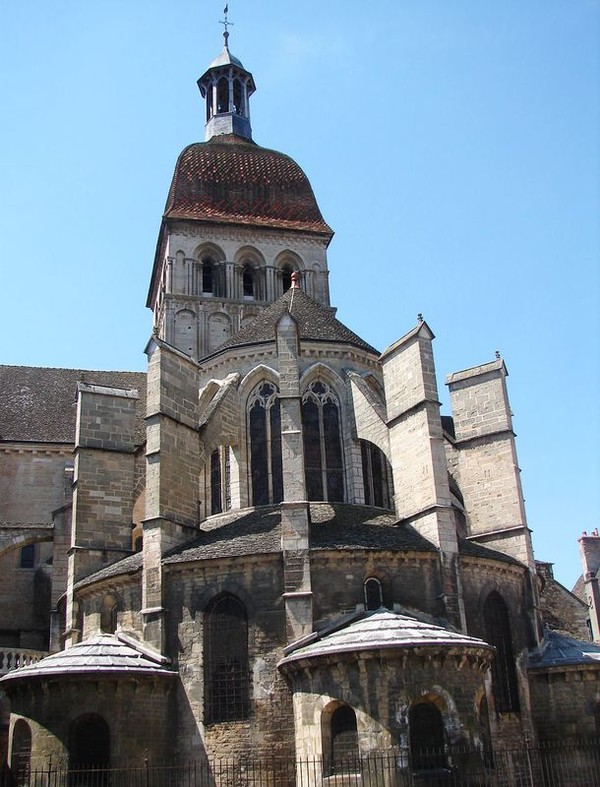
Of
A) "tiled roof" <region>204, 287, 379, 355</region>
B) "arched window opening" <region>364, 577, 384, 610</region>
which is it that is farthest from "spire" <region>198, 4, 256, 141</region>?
"arched window opening" <region>364, 577, 384, 610</region>

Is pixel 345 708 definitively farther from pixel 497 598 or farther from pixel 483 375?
pixel 483 375

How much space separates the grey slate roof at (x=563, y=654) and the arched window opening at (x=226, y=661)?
695 centimetres

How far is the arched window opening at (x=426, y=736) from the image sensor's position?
17156 millimetres

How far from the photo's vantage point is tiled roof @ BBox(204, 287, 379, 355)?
2523 cm

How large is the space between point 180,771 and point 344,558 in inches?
216

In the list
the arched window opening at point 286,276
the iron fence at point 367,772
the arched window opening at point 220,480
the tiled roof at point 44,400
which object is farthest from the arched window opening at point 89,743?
the arched window opening at point 286,276

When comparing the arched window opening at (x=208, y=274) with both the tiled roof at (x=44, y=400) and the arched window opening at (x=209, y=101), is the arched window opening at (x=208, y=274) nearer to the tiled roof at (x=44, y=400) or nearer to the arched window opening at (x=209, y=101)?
the tiled roof at (x=44, y=400)

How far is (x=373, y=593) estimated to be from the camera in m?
20.1

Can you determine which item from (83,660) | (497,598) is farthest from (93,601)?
(497,598)

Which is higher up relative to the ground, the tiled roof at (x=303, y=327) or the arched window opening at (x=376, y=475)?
the tiled roof at (x=303, y=327)

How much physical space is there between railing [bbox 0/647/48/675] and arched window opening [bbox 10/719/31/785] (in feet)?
13.4

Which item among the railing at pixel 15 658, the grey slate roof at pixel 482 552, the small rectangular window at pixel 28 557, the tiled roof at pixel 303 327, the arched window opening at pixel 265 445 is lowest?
the railing at pixel 15 658

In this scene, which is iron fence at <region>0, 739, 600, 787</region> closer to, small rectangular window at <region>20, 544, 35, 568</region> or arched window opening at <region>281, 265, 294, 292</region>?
small rectangular window at <region>20, 544, 35, 568</region>

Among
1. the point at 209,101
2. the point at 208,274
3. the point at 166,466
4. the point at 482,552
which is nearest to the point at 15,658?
the point at 166,466
